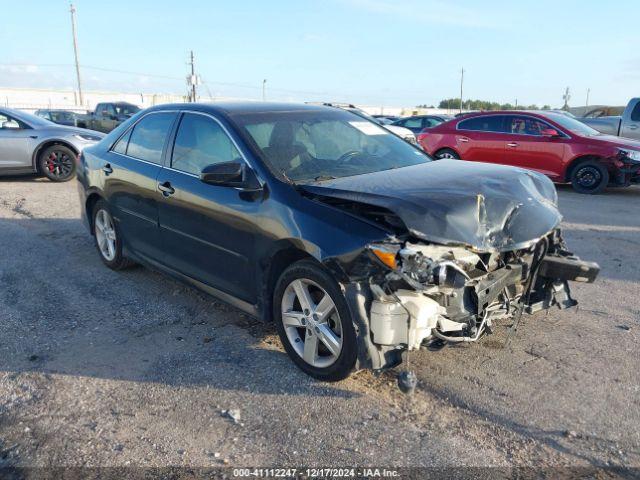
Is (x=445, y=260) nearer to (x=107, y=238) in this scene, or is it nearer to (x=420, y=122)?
(x=107, y=238)

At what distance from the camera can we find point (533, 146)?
428 inches

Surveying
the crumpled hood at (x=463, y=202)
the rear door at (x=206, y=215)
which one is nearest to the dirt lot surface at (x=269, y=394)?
the rear door at (x=206, y=215)

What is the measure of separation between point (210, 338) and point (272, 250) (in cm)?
98

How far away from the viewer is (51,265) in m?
5.84

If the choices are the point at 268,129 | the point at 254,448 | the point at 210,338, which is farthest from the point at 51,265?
the point at 254,448

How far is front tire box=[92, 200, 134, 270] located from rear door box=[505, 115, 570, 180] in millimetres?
8227

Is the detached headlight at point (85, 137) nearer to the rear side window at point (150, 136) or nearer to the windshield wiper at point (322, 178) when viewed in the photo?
the rear side window at point (150, 136)

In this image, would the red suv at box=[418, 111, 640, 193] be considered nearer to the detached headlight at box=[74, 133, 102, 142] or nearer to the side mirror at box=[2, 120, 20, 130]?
the detached headlight at box=[74, 133, 102, 142]

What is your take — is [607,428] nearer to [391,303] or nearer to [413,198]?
[391,303]

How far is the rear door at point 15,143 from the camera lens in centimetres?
1052

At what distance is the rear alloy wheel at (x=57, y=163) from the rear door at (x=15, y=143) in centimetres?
28

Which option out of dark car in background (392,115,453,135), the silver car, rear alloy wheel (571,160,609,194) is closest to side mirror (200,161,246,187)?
the silver car

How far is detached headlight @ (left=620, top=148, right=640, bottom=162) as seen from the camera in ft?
32.8

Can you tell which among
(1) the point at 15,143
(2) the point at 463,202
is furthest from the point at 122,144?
(1) the point at 15,143
